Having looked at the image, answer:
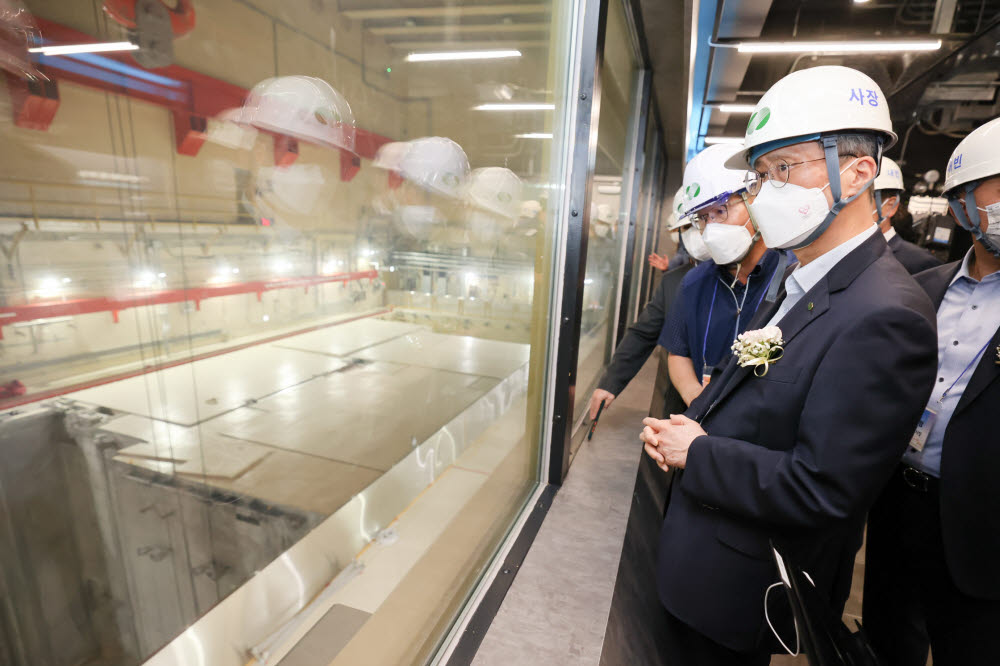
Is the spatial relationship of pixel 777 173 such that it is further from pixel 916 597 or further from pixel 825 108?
pixel 916 597

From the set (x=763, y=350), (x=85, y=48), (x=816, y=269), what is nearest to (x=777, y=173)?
(x=816, y=269)

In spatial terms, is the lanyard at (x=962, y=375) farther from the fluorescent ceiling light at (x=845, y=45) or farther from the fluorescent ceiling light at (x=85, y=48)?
the fluorescent ceiling light at (x=845, y=45)

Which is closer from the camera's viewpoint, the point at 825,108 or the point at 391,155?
the point at 825,108

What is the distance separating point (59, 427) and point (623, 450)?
2805 mm

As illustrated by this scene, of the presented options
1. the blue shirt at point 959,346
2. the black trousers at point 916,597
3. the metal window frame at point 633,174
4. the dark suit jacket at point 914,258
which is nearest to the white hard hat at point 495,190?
the blue shirt at point 959,346

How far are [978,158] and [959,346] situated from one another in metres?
0.56

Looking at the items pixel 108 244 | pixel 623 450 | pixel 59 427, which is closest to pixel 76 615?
pixel 59 427

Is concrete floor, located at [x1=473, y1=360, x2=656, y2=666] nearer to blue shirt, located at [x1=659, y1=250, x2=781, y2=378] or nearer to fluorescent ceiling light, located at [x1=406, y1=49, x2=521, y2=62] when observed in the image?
blue shirt, located at [x1=659, y1=250, x2=781, y2=378]

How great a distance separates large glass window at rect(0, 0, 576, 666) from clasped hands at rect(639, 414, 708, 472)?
3.08 feet

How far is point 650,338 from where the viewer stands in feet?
7.70

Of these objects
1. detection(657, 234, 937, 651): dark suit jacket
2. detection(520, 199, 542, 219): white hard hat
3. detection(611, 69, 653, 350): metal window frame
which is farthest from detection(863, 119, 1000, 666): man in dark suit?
detection(611, 69, 653, 350): metal window frame

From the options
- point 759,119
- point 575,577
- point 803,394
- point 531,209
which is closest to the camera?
point 803,394

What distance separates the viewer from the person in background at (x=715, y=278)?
1717 mm

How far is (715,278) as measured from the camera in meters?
1.97
